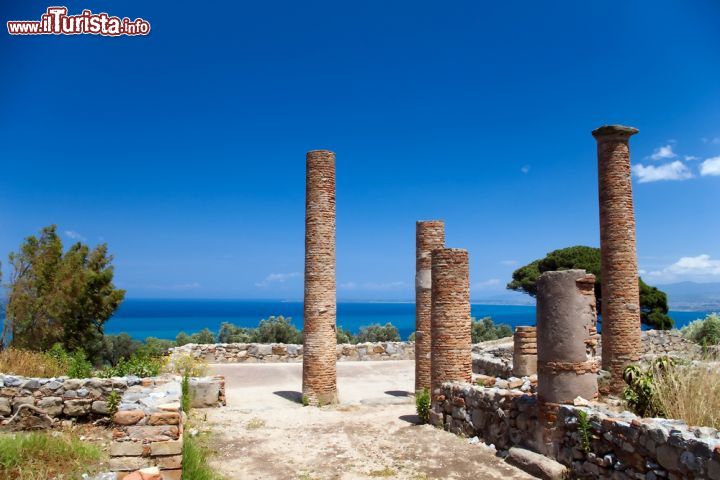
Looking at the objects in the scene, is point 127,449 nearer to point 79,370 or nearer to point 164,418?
point 164,418

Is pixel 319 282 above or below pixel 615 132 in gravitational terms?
below

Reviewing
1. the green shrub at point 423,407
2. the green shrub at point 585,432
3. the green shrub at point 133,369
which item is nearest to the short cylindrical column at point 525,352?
the green shrub at point 423,407

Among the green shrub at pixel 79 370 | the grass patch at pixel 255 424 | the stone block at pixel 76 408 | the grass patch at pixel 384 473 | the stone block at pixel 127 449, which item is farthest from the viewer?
the grass patch at pixel 255 424

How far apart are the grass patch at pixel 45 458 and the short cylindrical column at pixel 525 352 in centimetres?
1245

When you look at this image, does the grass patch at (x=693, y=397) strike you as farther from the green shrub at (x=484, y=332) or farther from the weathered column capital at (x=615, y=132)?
the green shrub at (x=484, y=332)

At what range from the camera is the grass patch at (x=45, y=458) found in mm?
6793

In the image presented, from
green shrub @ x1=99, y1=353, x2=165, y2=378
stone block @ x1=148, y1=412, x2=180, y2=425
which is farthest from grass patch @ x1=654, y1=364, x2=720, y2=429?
green shrub @ x1=99, y1=353, x2=165, y2=378

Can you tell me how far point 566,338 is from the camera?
884 cm

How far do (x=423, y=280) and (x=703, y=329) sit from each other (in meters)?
20.5

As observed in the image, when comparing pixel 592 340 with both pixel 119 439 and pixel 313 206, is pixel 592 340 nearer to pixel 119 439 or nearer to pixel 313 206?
pixel 119 439

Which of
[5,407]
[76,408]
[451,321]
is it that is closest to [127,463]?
[76,408]

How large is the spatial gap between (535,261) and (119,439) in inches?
1547

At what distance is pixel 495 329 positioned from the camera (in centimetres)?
3869

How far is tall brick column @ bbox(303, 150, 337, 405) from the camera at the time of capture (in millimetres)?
15484
